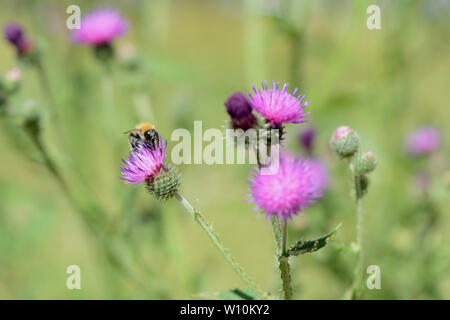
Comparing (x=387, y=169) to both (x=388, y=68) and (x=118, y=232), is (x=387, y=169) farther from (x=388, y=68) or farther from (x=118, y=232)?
(x=118, y=232)

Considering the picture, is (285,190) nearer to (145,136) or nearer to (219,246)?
(219,246)

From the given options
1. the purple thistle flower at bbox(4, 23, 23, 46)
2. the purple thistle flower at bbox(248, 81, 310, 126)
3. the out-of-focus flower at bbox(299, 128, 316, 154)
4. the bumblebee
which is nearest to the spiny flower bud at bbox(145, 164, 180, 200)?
the bumblebee

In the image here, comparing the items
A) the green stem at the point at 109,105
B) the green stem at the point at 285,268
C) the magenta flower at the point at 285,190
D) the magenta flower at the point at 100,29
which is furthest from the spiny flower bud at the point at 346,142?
the magenta flower at the point at 100,29

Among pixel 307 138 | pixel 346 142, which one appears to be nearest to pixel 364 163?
pixel 346 142

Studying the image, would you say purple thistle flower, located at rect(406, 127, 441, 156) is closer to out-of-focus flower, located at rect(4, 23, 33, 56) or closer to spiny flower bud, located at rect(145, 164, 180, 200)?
spiny flower bud, located at rect(145, 164, 180, 200)

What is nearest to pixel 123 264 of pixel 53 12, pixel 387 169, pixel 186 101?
pixel 186 101

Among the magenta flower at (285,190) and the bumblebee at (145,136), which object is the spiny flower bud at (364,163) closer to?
the magenta flower at (285,190)
